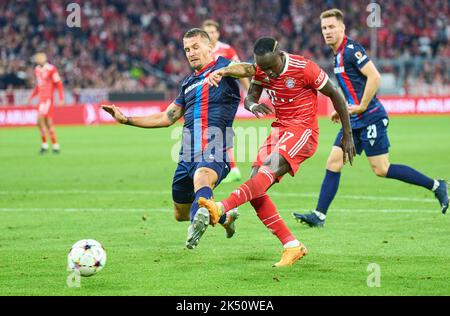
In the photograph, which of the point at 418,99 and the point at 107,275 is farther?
the point at 418,99

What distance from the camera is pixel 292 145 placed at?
794 centimetres

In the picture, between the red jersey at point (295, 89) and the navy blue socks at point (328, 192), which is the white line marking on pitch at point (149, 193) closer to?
the navy blue socks at point (328, 192)

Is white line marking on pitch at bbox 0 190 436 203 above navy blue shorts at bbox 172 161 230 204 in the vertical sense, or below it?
below

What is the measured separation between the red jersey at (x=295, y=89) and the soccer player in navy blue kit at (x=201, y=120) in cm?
41

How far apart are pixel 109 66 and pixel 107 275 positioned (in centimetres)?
3106

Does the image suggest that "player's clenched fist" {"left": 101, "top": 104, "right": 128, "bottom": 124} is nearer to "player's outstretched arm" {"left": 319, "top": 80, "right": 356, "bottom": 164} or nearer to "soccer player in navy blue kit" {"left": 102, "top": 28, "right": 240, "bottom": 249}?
"soccer player in navy blue kit" {"left": 102, "top": 28, "right": 240, "bottom": 249}

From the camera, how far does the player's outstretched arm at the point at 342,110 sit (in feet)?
26.0

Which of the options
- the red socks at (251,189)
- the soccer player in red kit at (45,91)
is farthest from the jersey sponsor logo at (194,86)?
the soccer player in red kit at (45,91)

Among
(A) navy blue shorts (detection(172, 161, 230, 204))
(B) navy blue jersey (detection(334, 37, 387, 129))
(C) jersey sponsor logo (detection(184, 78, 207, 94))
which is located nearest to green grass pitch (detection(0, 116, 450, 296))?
(A) navy blue shorts (detection(172, 161, 230, 204))

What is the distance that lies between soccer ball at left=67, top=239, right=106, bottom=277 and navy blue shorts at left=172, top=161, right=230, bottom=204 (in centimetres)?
145

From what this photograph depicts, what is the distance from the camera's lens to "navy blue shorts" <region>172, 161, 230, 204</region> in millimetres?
8156

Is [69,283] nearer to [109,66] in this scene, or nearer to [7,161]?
[7,161]

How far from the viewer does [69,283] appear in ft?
22.8
